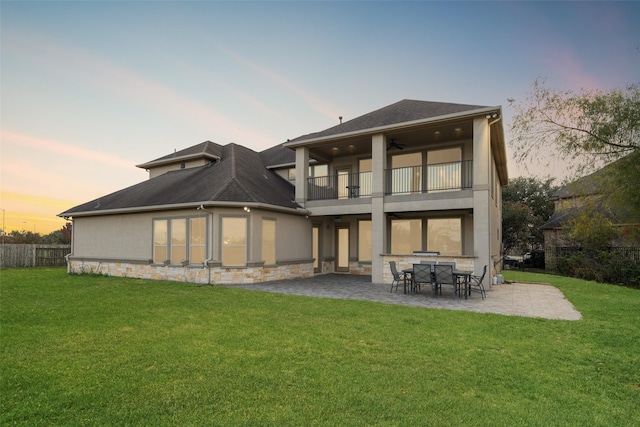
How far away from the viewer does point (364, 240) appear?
15.9m

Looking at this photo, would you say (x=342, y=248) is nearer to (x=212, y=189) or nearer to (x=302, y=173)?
(x=302, y=173)

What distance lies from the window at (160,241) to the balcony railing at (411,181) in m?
6.11

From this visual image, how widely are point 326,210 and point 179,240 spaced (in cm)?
597

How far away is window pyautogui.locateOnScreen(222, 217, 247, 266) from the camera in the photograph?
39.4 feet

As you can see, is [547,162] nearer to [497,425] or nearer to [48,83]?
[497,425]

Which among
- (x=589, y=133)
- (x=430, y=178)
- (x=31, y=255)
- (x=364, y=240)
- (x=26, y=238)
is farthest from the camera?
(x=26, y=238)

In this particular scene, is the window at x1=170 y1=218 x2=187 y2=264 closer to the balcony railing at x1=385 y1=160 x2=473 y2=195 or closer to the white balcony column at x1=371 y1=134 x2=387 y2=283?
the white balcony column at x1=371 y1=134 x2=387 y2=283

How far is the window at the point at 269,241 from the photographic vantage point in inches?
500

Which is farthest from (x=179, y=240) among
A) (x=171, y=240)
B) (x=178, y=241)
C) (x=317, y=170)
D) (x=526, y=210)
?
(x=526, y=210)

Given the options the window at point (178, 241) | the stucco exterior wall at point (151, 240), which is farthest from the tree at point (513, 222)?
the window at point (178, 241)

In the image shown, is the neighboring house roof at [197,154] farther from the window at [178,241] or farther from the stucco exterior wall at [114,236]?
the window at [178,241]

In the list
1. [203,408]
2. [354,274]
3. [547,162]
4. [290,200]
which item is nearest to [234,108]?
[290,200]

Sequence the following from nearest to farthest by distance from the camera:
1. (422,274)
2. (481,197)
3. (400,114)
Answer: (422,274)
(481,197)
(400,114)

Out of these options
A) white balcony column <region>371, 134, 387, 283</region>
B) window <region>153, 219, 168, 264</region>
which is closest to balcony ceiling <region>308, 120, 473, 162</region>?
white balcony column <region>371, 134, 387, 283</region>
